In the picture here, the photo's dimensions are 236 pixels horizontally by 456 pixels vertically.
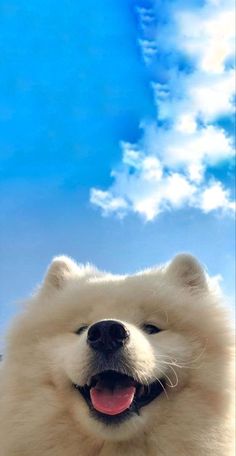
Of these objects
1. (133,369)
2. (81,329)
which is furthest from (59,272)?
(133,369)

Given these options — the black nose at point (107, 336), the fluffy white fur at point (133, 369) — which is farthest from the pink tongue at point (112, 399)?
the black nose at point (107, 336)

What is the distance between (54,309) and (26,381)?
727mm

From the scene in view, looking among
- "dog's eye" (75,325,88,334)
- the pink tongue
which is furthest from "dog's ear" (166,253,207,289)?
the pink tongue

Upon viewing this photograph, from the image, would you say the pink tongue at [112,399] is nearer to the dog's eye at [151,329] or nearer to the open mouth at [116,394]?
the open mouth at [116,394]

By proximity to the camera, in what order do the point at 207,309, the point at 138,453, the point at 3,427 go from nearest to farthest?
the point at 138,453, the point at 3,427, the point at 207,309

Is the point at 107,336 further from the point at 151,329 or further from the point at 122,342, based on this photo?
the point at 151,329

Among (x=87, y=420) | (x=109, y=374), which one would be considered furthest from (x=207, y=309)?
(x=87, y=420)

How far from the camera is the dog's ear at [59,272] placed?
5.68 m

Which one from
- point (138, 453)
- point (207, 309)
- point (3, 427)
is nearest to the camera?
point (138, 453)

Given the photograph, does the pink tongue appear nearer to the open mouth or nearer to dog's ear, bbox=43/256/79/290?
the open mouth

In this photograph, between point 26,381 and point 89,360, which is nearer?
point 89,360

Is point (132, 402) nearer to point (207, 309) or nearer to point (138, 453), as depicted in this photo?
point (138, 453)

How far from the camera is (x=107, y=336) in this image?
A: 14.0 ft

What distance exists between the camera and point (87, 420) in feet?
14.0
